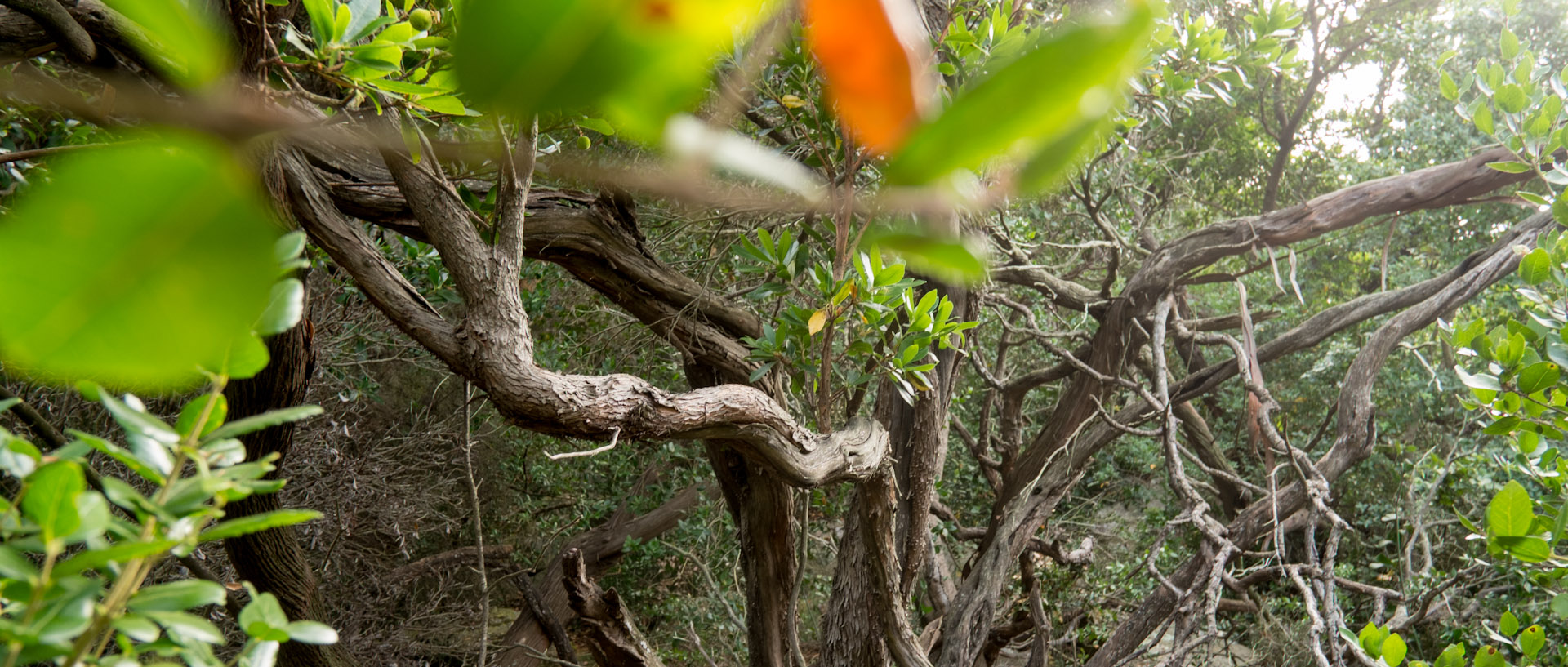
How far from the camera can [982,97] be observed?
0.12 metres

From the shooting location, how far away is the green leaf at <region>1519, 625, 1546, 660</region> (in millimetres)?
1337

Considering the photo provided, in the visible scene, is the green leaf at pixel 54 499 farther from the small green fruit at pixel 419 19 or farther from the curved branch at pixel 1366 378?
the curved branch at pixel 1366 378

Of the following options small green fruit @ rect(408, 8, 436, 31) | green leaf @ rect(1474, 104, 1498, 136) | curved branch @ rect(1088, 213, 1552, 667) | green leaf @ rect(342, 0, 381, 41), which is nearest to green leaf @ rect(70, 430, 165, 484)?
green leaf @ rect(342, 0, 381, 41)

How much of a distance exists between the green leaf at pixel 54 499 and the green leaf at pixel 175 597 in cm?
4

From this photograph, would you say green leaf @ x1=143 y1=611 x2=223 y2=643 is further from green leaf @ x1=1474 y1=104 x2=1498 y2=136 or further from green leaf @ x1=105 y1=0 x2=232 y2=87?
green leaf @ x1=1474 y1=104 x2=1498 y2=136

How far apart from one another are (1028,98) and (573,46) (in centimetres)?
6

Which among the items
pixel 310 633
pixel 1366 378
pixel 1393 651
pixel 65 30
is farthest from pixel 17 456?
pixel 1366 378

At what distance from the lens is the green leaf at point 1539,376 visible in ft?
4.56

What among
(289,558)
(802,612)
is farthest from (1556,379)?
(802,612)

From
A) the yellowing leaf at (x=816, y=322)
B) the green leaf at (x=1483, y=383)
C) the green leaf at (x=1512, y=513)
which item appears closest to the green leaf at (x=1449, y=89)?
the green leaf at (x=1483, y=383)

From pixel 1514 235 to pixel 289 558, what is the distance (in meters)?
4.20

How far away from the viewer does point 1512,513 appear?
1227 mm

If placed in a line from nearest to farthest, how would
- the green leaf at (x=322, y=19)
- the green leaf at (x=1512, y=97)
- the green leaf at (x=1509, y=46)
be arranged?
the green leaf at (x=322, y=19) < the green leaf at (x=1512, y=97) < the green leaf at (x=1509, y=46)

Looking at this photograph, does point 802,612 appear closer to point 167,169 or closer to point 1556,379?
point 1556,379
